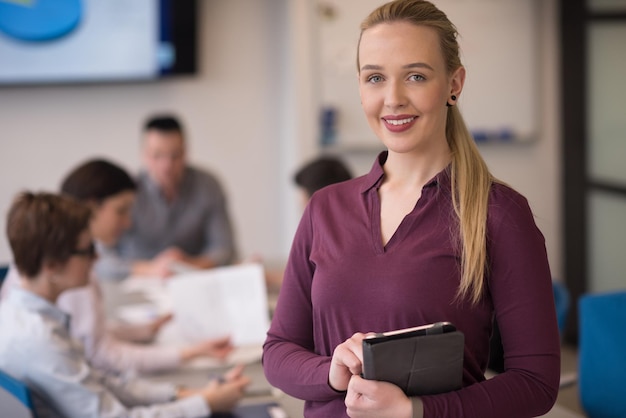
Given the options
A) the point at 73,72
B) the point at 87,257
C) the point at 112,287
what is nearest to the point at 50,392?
the point at 87,257

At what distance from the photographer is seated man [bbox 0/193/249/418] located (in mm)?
2129

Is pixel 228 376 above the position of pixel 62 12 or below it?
below

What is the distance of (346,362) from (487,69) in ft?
14.0

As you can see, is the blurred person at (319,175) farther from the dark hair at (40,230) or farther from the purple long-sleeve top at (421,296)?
the purple long-sleeve top at (421,296)

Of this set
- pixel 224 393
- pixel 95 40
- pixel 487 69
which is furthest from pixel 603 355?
pixel 95 40

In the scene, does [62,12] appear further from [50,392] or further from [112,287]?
[50,392]

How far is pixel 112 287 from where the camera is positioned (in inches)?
145

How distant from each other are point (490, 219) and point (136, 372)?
166cm

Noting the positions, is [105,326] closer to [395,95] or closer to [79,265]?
[79,265]

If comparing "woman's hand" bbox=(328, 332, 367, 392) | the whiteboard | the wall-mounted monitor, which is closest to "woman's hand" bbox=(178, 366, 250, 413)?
"woman's hand" bbox=(328, 332, 367, 392)

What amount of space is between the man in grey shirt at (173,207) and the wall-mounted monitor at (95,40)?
1.13 m

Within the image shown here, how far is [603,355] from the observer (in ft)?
8.61

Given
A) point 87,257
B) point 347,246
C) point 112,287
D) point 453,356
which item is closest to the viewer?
point 453,356

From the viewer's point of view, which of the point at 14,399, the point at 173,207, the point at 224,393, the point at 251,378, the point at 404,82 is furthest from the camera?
the point at 173,207
